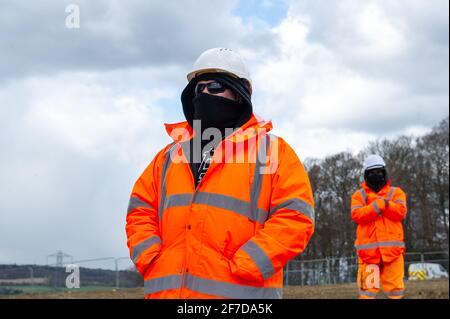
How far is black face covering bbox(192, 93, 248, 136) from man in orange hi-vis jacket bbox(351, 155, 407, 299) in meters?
A: 5.84

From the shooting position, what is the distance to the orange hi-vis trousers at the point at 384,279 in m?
9.45

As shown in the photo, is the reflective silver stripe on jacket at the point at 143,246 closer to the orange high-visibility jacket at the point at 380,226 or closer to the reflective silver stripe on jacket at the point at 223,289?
the reflective silver stripe on jacket at the point at 223,289

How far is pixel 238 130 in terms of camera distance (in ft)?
13.3

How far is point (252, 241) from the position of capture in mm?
3711

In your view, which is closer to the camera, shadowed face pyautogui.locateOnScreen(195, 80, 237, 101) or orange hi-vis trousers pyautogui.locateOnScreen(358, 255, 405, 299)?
shadowed face pyautogui.locateOnScreen(195, 80, 237, 101)

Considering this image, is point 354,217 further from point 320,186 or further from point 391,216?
point 320,186

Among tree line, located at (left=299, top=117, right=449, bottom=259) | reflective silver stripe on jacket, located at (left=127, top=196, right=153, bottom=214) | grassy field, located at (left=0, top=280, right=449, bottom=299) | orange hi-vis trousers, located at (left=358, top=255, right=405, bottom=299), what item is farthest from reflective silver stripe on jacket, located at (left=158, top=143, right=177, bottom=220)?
tree line, located at (left=299, top=117, right=449, bottom=259)

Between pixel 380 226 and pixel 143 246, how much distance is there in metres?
6.43

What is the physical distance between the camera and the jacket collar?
403cm

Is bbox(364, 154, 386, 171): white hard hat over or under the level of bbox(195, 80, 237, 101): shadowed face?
over

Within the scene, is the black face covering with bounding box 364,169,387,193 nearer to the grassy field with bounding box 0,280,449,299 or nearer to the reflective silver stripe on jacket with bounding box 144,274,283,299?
the reflective silver stripe on jacket with bounding box 144,274,283,299

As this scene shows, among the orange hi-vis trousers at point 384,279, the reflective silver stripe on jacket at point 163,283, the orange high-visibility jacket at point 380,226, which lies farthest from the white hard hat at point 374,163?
the reflective silver stripe on jacket at point 163,283
